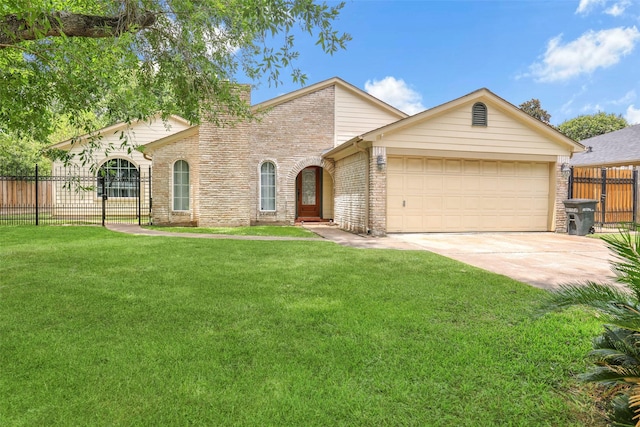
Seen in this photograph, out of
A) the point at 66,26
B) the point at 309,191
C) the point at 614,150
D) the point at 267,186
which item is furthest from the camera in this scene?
the point at 614,150

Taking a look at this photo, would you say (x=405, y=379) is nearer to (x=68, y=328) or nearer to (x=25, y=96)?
(x=68, y=328)

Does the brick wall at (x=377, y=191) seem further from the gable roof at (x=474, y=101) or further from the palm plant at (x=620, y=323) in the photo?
the palm plant at (x=620, y=323)

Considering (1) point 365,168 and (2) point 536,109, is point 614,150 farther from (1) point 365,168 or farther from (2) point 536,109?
(2) point 536,109

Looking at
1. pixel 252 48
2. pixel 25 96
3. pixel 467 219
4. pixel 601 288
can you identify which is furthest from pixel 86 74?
pixel 467 219

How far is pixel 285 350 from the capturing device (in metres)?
3.38

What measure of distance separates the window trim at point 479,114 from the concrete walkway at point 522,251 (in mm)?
3713

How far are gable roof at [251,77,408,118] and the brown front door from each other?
317 centimetres

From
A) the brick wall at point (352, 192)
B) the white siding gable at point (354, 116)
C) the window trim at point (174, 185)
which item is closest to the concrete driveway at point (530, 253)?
the brick wall at point (352, 192)

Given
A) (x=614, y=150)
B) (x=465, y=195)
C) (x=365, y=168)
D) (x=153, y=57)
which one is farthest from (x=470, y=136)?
(x=614, y=150)

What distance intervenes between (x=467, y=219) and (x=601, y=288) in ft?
36.6

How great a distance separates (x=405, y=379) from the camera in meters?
2.88

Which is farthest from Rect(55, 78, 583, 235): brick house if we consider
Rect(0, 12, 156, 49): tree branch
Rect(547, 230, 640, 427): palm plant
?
Rect(547, 230, 640, 427): palm plant

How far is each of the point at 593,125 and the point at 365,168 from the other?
39.5 metres

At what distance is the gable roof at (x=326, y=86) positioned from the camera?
16.0 metres
